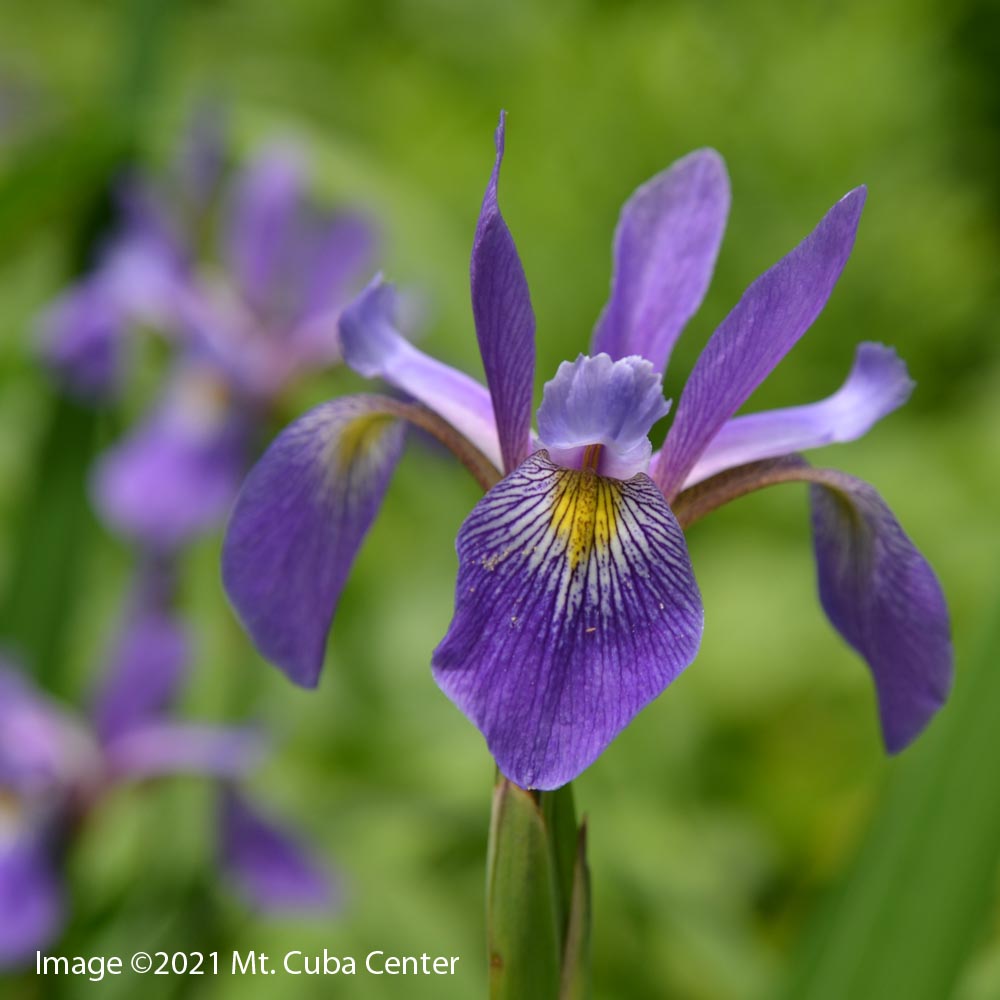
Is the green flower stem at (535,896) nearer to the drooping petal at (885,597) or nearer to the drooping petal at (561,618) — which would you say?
the drooping petal at (561,618)

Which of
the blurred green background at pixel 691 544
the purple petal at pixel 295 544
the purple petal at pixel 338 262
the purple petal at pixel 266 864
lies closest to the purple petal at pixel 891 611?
the blurred green background at pixel 691 544

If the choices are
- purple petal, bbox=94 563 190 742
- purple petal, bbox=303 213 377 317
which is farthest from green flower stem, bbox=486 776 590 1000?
purple petal, bbox=303 213 377 317

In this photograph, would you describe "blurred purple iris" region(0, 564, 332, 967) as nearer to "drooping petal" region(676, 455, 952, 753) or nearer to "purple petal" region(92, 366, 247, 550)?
"purple petal" region(92, 366, 247, 550)

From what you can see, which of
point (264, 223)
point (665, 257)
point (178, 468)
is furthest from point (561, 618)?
point (264, 223)

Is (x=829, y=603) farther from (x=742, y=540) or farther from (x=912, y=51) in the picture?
(x=912, y=51)

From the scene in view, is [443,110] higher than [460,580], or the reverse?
[443,110]

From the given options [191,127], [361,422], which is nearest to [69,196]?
[191,127]

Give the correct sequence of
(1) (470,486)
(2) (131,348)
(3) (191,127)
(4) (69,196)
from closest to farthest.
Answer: (4) (69,196), (3) (191,127), (2) (131,348), (1) (470,486)
